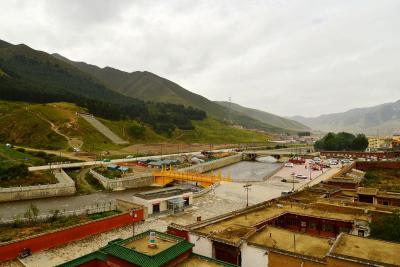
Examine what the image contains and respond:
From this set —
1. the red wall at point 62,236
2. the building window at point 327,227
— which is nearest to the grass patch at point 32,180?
the red wall at point 62,236

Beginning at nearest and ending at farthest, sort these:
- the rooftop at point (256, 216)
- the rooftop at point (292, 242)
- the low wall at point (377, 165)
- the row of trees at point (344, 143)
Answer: the rooftop at point (292, 242) < the rooftop at point (256, 216) < the low wall at point (377, 165) < the row of trees at point (344, 143)

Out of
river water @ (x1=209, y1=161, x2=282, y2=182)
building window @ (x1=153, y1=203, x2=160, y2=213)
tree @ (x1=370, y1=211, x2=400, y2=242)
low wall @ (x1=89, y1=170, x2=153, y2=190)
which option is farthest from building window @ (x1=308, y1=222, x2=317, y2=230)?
river water @ (x1=209, y1=161, x2=282, y2=182)

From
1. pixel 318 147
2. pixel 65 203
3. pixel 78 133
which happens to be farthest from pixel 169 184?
pixel 318 147

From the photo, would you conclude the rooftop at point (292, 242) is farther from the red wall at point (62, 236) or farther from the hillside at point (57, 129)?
the hillside at point (57, 129)

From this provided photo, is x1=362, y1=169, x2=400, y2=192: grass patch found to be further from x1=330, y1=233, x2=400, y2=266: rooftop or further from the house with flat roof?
x1=330, y1=233, x2=400, y2=266: rooftop

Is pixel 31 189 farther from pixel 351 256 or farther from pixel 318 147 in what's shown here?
pixel 318 147

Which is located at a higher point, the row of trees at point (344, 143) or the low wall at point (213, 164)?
the row of trees at point (344, 143)
